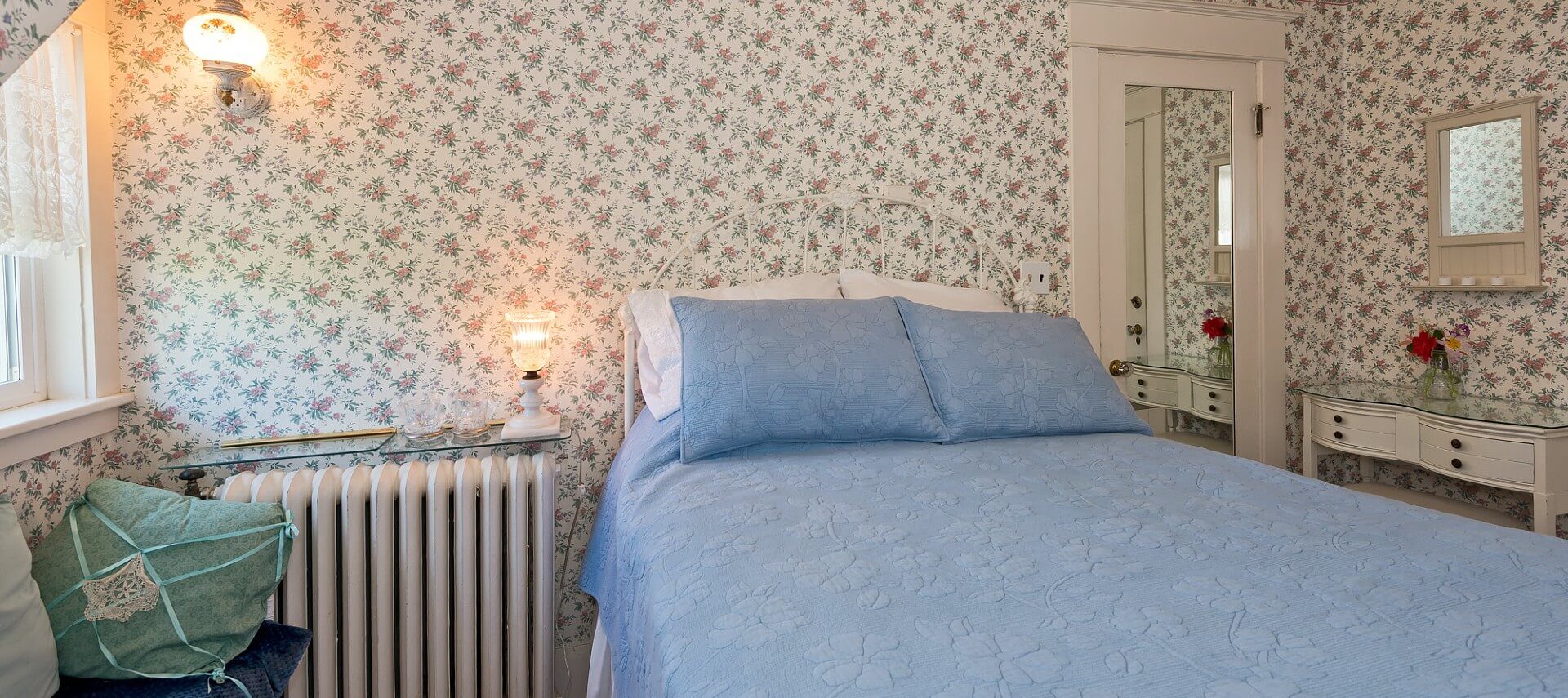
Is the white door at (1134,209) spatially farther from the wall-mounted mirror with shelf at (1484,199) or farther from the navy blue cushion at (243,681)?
the navy blue cushion at (243,681)

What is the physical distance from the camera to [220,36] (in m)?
1.87

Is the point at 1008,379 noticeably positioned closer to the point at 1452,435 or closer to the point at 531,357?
the point at 531,357

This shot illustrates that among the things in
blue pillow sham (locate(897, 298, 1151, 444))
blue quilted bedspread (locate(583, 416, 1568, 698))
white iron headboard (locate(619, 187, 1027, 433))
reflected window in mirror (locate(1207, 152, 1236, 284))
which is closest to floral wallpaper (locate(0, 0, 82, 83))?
blue quilted bedspread (locate(583, 416, 1568, 698))

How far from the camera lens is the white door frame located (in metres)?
2.73

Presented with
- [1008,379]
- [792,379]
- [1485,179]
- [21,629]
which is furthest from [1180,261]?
[21,629]

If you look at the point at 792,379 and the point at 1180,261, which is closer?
the point at 792,379

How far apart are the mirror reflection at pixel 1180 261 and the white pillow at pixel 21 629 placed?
2.87 m

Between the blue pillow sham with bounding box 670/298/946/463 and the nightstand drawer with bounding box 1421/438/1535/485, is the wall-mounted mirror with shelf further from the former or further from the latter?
the blue pillow sham with bounding box 670/298/946/463

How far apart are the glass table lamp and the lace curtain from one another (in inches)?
36.7

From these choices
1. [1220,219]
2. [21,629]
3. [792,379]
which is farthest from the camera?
[1220,219]

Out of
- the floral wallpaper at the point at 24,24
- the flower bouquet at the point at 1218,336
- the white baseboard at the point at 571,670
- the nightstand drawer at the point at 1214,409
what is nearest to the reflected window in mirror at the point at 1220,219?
the flower bouquet at the point at 1218,336

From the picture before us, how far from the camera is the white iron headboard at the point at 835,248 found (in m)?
2.35

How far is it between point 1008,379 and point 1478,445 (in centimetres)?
156

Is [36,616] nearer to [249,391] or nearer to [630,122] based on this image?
[249,391]
